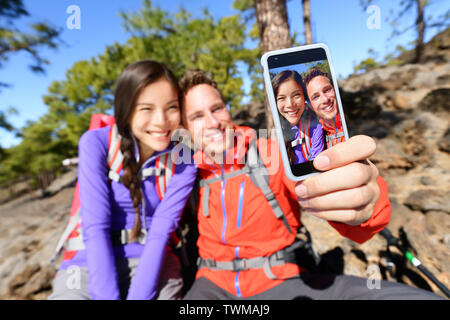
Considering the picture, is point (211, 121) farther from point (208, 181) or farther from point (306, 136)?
Answer: point (306, 136)

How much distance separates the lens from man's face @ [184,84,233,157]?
5.26ft

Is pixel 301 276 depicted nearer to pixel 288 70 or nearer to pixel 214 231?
pixel 214 231

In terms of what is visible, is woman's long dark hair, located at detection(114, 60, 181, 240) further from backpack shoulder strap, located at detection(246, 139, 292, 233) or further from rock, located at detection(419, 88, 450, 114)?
rock, located at detection(419, 88, 450, 114)

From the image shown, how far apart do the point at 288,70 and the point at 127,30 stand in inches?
596

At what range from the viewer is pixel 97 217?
162 centimetres

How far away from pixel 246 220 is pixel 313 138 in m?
0.98

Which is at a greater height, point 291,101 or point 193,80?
point 193,80

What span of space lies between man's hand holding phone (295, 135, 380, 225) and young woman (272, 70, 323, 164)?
8 centimetres

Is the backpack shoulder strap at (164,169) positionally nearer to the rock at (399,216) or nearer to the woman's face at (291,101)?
the woman's face at (291,101)

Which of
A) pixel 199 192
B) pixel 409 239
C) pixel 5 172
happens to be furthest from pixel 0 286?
pixel 5 172

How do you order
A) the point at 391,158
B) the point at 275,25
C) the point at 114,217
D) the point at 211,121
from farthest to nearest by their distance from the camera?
the point at 391,158
the point at 275,25
the point at 114,217
the point at 211,121

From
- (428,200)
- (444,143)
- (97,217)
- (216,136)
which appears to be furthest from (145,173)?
(444,143)

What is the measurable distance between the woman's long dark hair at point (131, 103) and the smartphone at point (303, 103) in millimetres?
1087

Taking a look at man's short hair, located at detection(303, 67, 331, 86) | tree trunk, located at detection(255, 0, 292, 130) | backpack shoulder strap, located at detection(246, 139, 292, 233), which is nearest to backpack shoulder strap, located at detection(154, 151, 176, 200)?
backpack shoulder strap, located at detection(246, 139, 292, 233)
